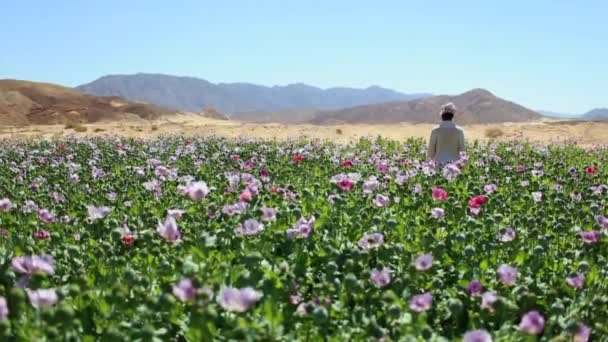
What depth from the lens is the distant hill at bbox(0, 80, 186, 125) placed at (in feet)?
185


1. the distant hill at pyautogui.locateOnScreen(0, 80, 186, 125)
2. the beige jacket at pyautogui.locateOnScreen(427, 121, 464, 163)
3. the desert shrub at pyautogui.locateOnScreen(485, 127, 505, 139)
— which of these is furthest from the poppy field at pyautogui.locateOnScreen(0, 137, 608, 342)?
the distant hill at pyautogui.locateOnScreen(0, 80, 186, 125)

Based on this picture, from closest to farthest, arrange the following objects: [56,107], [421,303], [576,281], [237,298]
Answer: [237,298] < [421,303] < [576,281] < [56,107]

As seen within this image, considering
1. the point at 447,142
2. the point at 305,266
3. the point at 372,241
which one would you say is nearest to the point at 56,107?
the point at 447,142

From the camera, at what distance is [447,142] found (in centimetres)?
1075

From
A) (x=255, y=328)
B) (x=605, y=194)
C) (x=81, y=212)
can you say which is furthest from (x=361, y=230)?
(x=605, y=194)

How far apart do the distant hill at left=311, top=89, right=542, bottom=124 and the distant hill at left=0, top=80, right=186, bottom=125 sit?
65413 mm

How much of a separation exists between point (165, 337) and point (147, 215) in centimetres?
267

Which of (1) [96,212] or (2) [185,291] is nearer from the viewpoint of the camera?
(2) [185,291]

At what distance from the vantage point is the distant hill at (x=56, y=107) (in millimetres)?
56244

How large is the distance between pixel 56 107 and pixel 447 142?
57880 mm

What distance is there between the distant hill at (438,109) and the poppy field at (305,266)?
11539 cm

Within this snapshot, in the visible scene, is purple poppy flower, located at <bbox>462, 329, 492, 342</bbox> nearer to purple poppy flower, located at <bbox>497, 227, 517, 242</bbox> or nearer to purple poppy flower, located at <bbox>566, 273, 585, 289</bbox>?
purple poppy flower, located at <bbox>566, 273, 585, 289</bbox>

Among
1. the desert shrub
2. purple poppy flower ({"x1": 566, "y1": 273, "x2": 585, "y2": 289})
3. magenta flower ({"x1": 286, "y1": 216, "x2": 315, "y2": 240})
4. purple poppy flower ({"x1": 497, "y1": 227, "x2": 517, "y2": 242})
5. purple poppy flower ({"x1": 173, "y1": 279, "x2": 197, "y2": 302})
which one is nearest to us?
purple poppy flower ({"x1": 173, "y1": 279, "x2": 197, "y2": 302})

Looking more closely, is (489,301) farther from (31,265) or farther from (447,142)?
(447,142)
